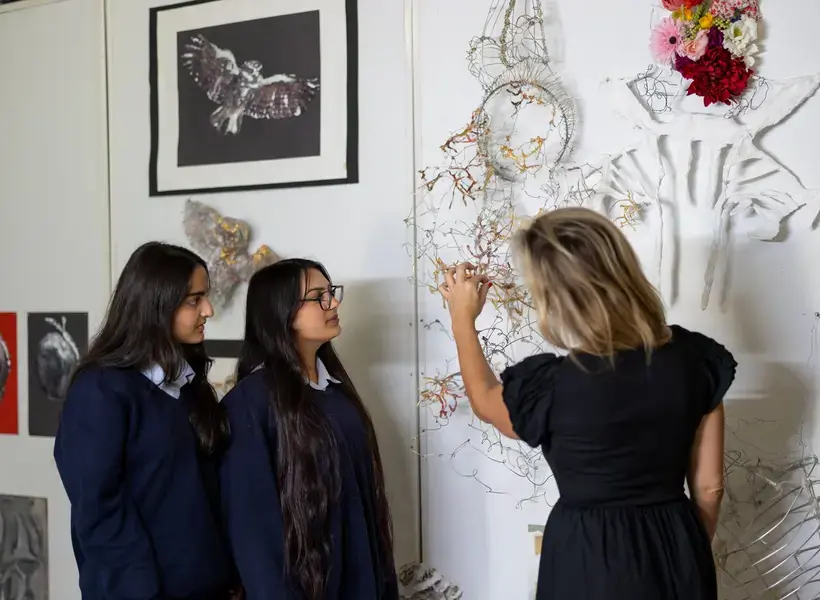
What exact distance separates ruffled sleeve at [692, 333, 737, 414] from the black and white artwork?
6.52 ft

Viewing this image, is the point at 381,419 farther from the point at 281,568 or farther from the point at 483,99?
the point at 483,99

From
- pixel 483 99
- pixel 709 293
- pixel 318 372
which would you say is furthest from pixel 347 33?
pixel 709 293

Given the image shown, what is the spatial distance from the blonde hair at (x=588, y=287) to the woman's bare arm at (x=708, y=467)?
0.19m

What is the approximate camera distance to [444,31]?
1.93 meters

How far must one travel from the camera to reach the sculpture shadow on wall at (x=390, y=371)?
6.49 ft

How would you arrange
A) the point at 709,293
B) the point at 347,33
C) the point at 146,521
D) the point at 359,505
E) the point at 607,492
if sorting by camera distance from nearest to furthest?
the point at 607,492, the point at 146,521, the point at 359,505, the point at 709,293, the point at 347,33

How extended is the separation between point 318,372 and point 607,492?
26.7 inches

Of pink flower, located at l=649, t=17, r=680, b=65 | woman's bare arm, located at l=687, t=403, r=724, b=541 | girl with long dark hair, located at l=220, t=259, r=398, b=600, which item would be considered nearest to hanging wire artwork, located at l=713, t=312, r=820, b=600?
woman's bare arm, located at l=687, t=403, r=724, b=541

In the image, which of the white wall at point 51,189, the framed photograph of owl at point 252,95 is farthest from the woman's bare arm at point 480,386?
the white wall at point 51,189

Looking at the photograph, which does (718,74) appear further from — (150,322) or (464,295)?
(150,322)

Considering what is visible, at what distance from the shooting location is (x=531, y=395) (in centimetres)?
125

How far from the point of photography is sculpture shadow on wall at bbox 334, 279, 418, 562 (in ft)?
6.49

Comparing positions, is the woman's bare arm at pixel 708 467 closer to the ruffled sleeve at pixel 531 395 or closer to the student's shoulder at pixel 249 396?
the ruffled sleeve at pixel 531 395

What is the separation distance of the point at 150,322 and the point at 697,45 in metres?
1.24
